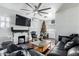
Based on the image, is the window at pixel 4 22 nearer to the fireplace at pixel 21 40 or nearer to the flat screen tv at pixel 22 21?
the flat screen tv at pixel 22 21

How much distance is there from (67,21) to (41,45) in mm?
677

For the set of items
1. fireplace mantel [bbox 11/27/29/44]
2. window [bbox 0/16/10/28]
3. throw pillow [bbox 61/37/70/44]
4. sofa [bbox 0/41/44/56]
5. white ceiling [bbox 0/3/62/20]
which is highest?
white ceiling [bbox 0/3/62/20]

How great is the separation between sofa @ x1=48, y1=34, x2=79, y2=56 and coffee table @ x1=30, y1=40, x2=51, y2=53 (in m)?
0.14

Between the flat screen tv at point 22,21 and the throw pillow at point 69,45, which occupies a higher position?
the flat screen tv at point 22,21

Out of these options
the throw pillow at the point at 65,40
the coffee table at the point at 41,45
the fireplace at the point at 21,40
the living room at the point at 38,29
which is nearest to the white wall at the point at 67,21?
the living room at the point at 38,29

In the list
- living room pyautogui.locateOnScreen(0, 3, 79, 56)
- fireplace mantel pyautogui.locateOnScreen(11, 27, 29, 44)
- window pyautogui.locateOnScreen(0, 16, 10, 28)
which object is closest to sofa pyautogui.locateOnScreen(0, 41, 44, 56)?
living room pyautogui.locateOnScreen(0, 3, 79, 56)

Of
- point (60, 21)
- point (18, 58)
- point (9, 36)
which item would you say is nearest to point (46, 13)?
point (60, 21)

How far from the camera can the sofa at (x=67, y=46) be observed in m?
1.63

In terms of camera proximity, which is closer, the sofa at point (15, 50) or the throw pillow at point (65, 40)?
the sofa at point (15, 50)

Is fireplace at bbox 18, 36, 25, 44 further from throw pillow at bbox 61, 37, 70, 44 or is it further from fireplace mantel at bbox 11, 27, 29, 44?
throw pillow at bbox 61, 37, 70, 44

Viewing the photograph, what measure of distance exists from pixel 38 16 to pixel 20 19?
347 mm

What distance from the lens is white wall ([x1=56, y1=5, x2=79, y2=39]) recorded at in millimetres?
1690

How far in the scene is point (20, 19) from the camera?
1.70m

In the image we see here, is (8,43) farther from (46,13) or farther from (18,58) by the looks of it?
(46,13)
